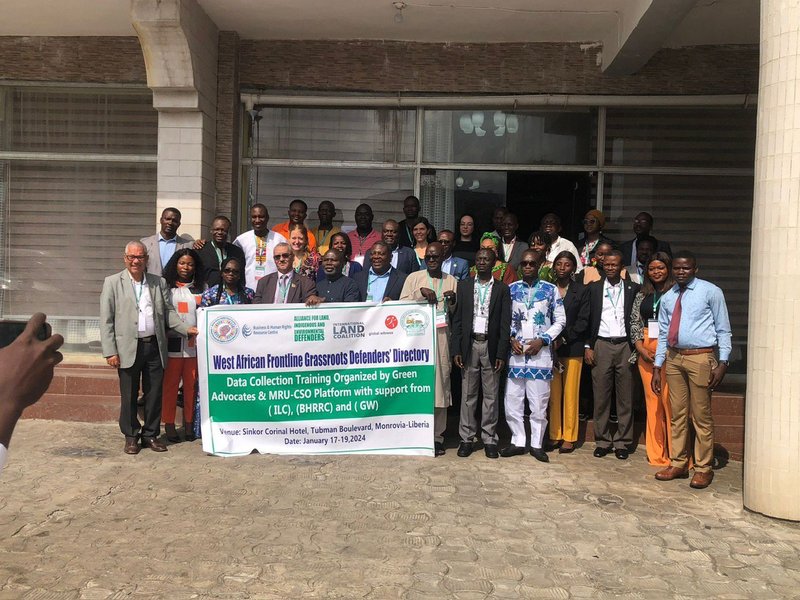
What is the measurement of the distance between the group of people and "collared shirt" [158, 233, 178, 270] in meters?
0.80

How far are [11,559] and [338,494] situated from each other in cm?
218

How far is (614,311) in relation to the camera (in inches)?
276

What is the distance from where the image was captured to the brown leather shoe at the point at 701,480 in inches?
243

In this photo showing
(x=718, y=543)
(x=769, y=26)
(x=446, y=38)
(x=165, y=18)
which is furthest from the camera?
(x=446, y=38)

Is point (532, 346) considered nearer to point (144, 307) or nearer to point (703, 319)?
point (703, 319)

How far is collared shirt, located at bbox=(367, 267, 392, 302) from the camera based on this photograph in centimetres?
728

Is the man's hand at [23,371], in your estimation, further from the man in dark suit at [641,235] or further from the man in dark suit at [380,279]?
the man in dark suit at [641,235]

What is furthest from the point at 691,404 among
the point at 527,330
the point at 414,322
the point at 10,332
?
the point at 10,332

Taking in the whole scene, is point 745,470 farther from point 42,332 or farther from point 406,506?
point 42,332

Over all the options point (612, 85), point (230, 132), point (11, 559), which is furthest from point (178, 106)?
point (11, 559)

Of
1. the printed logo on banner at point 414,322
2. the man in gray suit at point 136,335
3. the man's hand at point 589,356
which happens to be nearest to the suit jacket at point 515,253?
the man's hand at point 589,356

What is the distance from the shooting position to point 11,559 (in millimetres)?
4434

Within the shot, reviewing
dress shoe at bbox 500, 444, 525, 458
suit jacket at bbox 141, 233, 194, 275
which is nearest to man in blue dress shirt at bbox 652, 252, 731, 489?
dress shoe at bbox 500, 444, 525, 458

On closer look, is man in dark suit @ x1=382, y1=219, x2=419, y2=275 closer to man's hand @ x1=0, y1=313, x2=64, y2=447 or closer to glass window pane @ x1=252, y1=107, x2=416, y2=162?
glass window pane @ x1=252, y1=107, x2=416, y2=162
